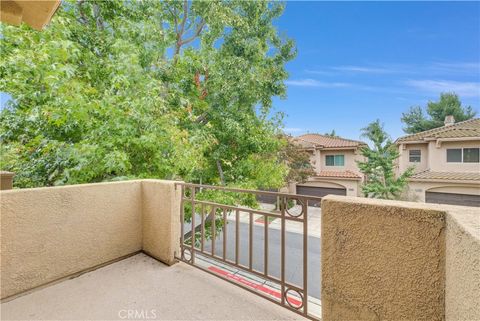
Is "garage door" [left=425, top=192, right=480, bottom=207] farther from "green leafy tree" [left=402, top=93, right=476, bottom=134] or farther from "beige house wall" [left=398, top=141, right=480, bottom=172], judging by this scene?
"green leafy tree" [left=402, top=93, right=476, bottom=134]

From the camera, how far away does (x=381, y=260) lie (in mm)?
1287

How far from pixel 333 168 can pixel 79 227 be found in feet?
55.1

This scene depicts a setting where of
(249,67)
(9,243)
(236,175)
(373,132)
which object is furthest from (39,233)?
(373,132)

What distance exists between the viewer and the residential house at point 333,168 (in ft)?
52.4

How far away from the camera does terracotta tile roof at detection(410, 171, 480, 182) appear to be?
11231mm

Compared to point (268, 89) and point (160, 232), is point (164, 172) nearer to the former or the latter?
point (160, 232)

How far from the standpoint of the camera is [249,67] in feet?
21.9

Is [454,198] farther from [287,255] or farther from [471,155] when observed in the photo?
[287,255]

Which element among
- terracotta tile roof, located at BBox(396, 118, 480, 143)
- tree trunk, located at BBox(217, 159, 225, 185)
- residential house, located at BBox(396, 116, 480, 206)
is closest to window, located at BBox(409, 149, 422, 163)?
residential house, located at BBox(396, 116, 480, 206)

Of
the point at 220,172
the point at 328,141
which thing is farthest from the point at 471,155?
the point at 220,172

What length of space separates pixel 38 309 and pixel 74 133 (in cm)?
342

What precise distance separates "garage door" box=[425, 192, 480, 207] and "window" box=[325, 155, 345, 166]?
522cm

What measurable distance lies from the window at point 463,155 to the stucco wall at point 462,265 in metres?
14.9

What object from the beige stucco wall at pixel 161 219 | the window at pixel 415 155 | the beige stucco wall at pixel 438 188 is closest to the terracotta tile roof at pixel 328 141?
the window at pixel 415 155
